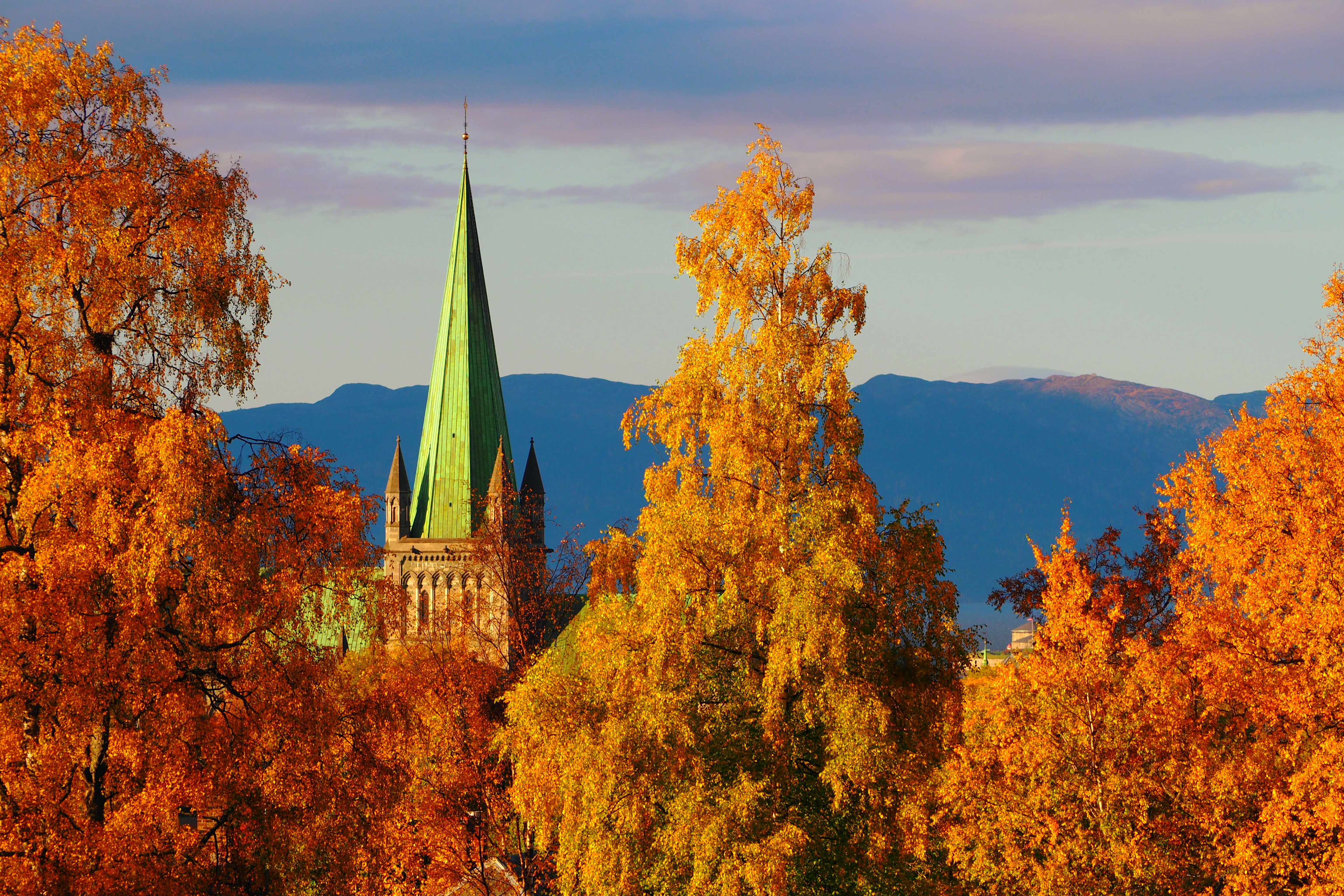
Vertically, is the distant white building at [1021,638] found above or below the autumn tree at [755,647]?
below

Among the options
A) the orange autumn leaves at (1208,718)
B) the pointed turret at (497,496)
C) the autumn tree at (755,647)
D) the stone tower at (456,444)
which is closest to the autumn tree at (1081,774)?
the orange autumn leaves at (1208,718)

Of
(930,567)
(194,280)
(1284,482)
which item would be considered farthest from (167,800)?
(1284,482)

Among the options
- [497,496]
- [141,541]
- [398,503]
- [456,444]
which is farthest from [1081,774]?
[398,503]

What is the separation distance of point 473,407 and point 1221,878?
6629cm

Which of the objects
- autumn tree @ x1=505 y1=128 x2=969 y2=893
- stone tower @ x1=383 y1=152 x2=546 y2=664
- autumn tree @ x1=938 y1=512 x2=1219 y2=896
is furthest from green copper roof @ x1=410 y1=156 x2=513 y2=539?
autumn tree @ x1=505 y1=128 x2=969 y2=893

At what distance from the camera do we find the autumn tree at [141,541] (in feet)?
74.6

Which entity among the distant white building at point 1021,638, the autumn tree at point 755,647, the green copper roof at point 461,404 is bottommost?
the distant white building at point 1021,638

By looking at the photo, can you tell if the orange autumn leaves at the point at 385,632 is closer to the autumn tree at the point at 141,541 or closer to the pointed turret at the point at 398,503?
the autumn tree at the point at 141,541

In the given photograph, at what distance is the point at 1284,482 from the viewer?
109 feet

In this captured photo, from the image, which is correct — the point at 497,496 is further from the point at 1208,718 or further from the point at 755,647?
the point at 755,647

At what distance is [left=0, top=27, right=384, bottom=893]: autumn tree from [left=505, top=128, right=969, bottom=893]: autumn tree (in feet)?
14.3

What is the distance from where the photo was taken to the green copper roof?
3629 inches

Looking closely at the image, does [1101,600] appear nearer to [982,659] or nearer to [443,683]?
[443,683]

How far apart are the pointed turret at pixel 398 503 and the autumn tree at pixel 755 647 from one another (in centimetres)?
6870
